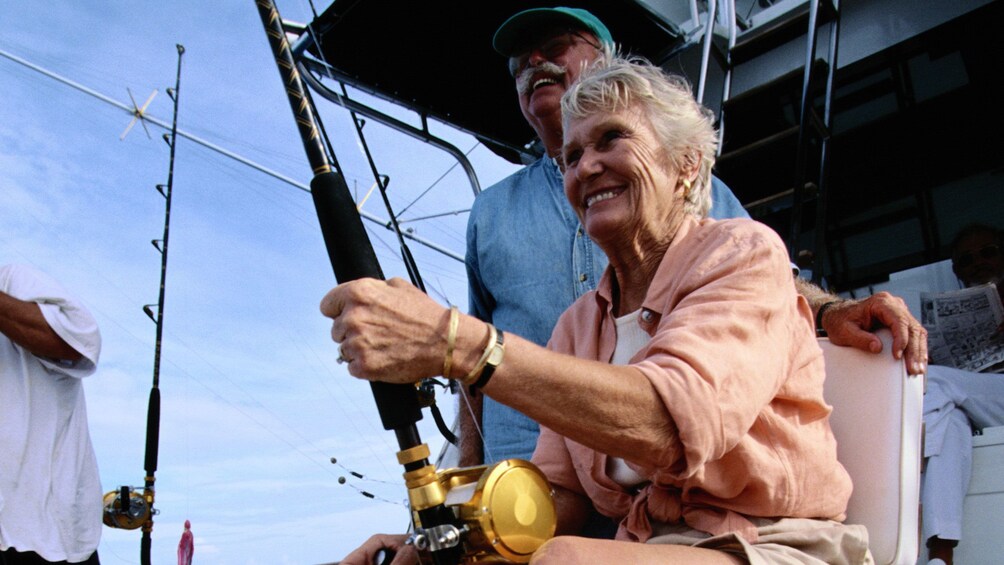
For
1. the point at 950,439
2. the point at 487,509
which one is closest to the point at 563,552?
the point at 487,509

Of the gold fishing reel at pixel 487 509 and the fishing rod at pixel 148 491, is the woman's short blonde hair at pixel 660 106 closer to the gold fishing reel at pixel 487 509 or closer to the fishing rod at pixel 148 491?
the gold fishing reel at pixel 487 509

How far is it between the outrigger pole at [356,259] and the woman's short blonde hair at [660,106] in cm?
44

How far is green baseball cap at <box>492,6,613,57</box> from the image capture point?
6.49 feet

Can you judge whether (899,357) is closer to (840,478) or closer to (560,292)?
(840,478)

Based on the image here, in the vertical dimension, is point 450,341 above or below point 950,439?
above

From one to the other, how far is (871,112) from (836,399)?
354cm

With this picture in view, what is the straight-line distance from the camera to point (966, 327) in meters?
2.98

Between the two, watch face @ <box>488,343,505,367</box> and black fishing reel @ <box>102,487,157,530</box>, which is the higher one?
Answer: black fishing reel @ <box>102,487,157,530</box>

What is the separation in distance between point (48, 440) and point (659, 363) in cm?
211

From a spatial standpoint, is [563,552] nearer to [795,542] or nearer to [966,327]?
[795,542]

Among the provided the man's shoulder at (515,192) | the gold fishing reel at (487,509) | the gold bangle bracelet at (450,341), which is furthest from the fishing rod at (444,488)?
the man's shoulder at (515,192)

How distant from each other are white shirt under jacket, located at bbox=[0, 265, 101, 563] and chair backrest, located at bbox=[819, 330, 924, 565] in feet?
7.03

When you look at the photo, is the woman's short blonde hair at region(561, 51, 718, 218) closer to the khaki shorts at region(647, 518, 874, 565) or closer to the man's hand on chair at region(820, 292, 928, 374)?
the man's hand on chair at region(820, 292, 928, 374)

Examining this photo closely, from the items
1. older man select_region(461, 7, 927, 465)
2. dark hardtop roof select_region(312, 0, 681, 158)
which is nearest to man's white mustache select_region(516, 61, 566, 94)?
older man select_region(461, 7, 927, 465)
